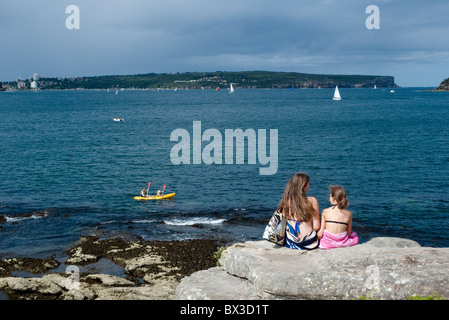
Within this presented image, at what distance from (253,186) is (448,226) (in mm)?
17830

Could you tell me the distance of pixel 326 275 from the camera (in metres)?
9.95

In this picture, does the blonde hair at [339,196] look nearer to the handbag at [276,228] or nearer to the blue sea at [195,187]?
the handbag at [276,228]

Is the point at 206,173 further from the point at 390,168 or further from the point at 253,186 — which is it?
the point at 390,168

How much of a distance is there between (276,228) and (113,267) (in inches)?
548

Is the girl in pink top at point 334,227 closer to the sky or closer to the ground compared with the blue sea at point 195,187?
closer to the sky

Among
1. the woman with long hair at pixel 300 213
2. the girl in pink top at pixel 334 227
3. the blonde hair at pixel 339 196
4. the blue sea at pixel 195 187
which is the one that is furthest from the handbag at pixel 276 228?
the blue sea at pixel 195 187

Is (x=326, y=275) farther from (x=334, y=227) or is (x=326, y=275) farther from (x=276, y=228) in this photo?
(x=334, y=227)

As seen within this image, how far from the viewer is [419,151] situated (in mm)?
60750

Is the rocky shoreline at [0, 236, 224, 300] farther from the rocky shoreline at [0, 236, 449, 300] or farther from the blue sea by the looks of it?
the blue sea

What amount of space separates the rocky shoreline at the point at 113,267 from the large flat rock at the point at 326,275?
18.6 ft

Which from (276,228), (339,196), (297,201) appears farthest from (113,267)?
(339,196)

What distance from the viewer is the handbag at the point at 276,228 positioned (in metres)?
11.3

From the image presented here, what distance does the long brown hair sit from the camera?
35.7 ft
